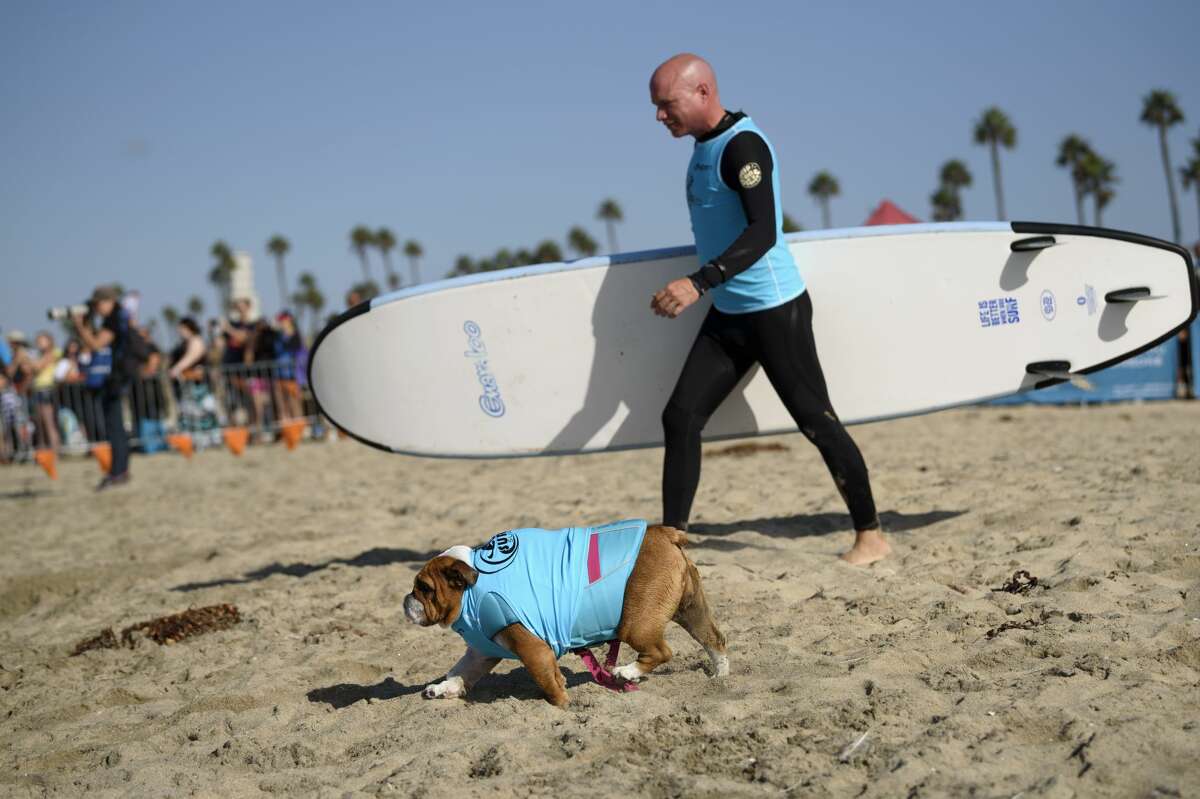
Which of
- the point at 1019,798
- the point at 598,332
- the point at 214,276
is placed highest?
the point at 214,276

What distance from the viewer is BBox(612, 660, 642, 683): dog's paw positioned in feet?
10.2

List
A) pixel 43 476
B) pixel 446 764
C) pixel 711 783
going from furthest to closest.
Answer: pixel 43 476 → pixel 446 764 → pixel 711 783

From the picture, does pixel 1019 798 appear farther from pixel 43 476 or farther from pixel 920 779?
pixel 43 476

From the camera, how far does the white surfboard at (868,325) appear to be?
4957mm

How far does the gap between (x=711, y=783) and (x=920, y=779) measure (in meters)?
0.46

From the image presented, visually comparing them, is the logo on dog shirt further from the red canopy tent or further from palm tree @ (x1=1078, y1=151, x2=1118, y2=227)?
palm tree @ (x1=1078, y1=151, x2=1118, y2=227)

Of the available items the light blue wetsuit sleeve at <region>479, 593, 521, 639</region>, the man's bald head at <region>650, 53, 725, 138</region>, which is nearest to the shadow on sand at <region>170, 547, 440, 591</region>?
the light blue wetsuit sleeve at <region>479, 593, 521, 639</region>

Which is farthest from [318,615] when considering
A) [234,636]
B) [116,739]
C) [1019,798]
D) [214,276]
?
[214,276]

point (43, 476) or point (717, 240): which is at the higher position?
point (717, 240)

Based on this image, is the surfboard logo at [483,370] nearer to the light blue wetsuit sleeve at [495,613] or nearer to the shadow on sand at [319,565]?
the shadow on sand at [319,565]

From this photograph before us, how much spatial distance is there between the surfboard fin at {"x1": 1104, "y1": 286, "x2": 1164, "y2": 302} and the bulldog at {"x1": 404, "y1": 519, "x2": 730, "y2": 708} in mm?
3081

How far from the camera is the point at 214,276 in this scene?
102812mm

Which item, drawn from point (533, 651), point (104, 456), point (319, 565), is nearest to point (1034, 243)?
point (533, 651)

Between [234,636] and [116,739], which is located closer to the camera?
[116,739]
